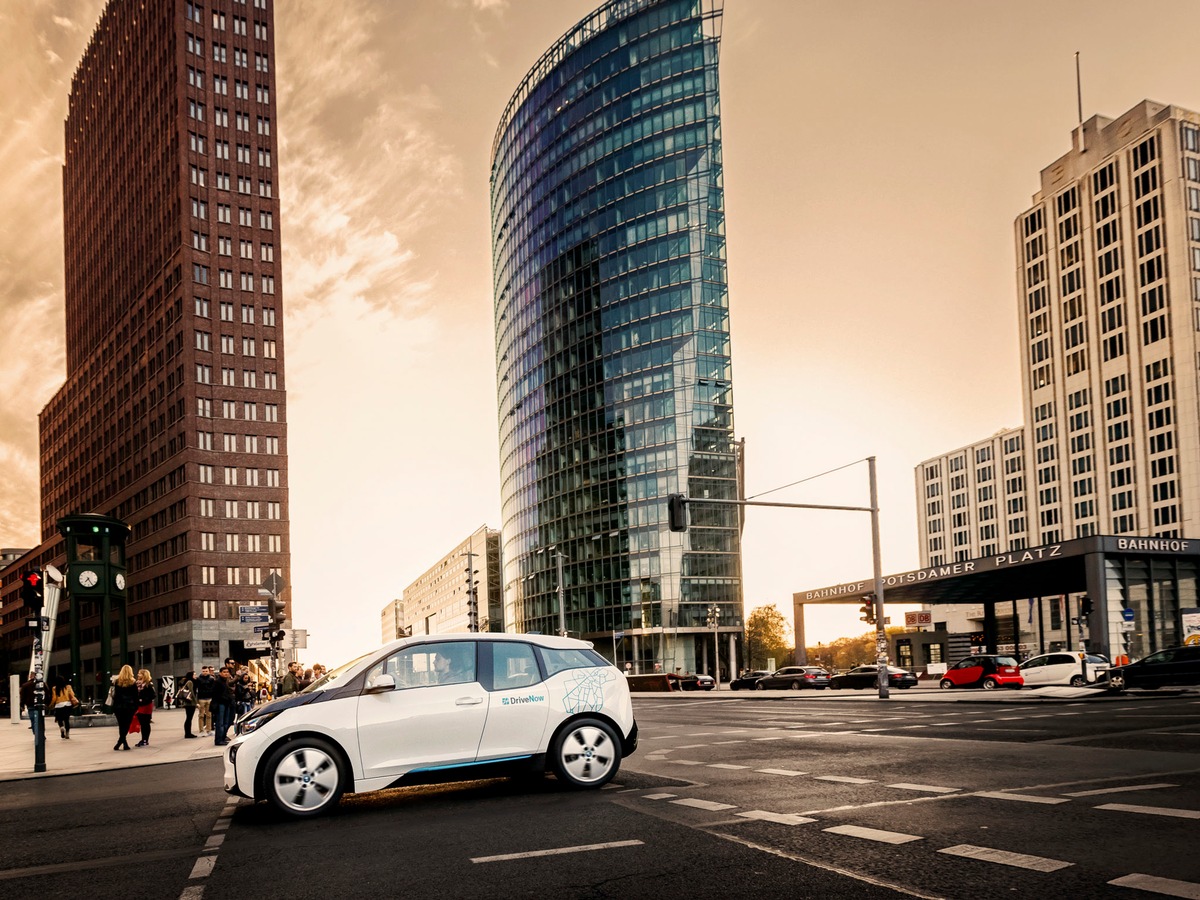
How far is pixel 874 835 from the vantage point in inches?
287

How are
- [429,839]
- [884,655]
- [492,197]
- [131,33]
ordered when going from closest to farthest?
[429,839] < [884,655] < [131,33] < [492,197]

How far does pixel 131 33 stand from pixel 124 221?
22.2 m

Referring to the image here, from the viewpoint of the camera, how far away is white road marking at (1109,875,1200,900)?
5.36 meters

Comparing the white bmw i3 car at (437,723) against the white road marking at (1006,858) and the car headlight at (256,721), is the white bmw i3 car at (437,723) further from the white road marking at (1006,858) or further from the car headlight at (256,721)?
the white road marking at (1006,858)

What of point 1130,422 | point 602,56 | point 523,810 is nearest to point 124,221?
point 602,56

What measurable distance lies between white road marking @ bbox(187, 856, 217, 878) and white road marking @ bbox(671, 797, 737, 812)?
380 cm

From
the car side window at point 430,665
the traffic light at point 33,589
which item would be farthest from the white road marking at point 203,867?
the traffic light at point 33,589

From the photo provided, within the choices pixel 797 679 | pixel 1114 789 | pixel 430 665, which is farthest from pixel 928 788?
pixel 797 679

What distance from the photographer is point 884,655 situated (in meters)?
36.5

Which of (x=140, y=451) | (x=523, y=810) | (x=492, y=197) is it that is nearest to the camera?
(x=523, y=810)

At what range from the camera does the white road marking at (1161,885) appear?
211 inches

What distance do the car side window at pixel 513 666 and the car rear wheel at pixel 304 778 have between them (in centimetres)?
163

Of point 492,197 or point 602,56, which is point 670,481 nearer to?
point 602,56

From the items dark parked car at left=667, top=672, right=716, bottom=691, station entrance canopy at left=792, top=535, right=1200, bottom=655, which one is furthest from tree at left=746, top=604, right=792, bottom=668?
station entrance canopy at left=792, top=535, right=1200, bottom=655
